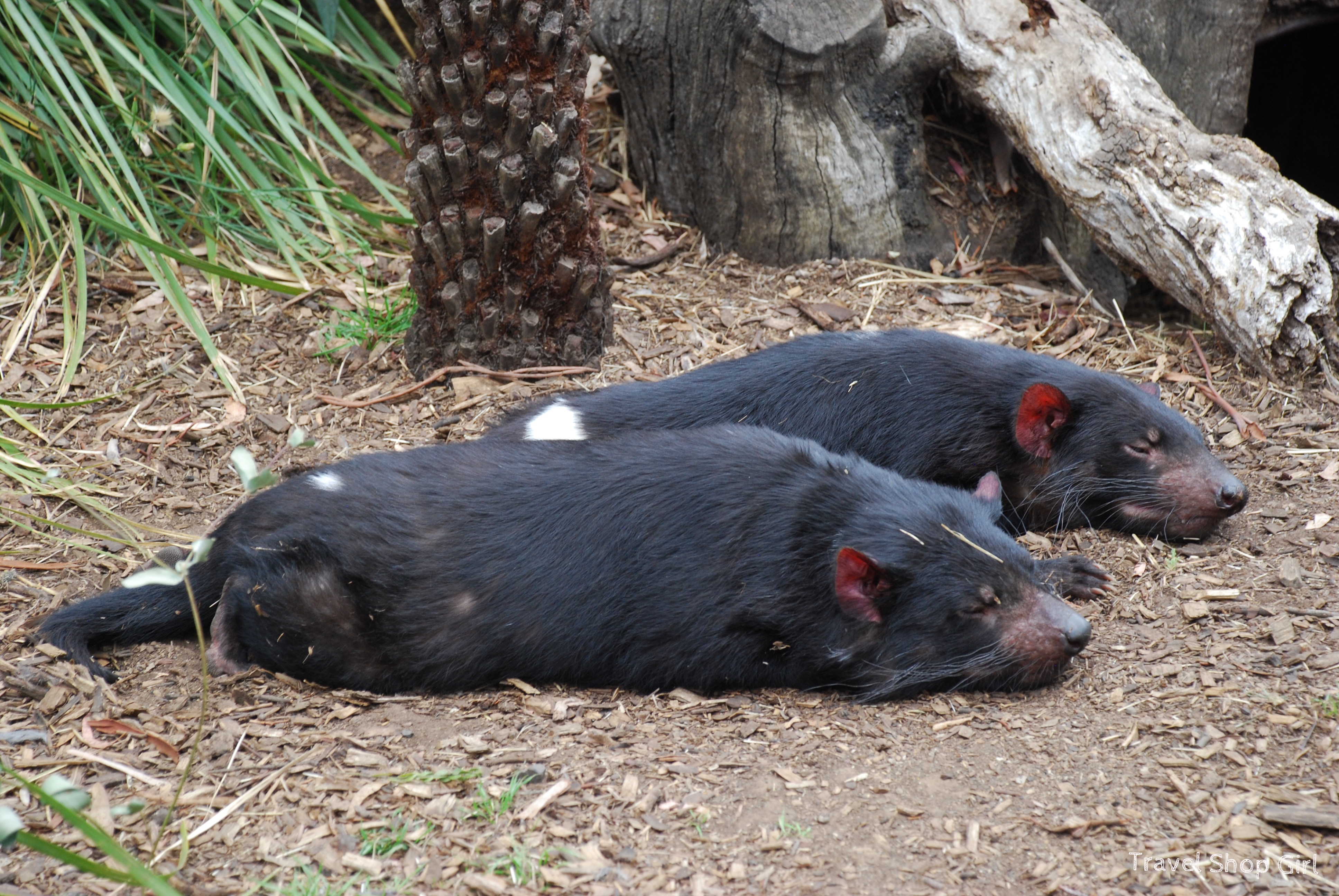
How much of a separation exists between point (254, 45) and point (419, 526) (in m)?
3.60

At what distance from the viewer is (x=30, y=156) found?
197 inches

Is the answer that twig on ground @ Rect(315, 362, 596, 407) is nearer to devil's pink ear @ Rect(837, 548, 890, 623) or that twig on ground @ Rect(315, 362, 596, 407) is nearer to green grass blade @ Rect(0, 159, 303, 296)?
green grass blade @ Rect(0, 159, 303, 296)

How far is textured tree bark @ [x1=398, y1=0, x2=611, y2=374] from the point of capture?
3.88 meters

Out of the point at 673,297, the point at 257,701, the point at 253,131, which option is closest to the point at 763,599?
the point at 257,701

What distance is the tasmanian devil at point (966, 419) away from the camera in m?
3.69

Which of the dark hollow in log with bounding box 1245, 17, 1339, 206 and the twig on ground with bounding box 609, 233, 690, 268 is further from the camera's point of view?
the dark hollow in log with bounding box 1245, 17, 1339, 206

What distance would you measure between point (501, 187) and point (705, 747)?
226 cm

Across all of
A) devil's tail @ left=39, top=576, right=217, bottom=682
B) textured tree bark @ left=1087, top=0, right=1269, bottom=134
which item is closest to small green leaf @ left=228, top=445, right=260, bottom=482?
devil's tail @ left=39, top=576, right=217, bottom=682

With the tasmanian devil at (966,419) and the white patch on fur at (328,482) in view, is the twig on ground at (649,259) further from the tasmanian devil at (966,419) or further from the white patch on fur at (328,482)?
the white patch on fur at (328,482)

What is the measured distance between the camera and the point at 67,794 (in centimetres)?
179

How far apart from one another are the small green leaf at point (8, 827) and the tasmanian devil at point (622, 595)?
1257 millimetres

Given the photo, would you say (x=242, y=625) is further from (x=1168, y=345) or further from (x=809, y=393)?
(x=1168, y=345)

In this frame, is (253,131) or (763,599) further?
(253,131)

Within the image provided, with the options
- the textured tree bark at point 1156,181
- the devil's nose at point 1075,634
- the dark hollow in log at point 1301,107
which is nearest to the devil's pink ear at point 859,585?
the devil's nose at point 1075,634
